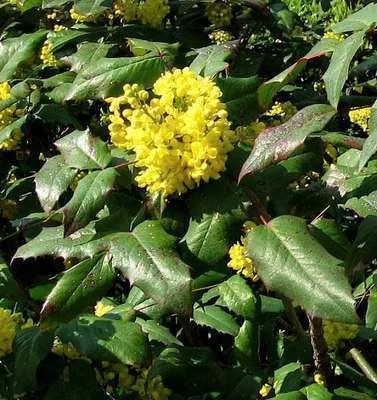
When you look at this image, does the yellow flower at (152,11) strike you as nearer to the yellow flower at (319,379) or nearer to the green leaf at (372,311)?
the green leaf at (372,311)

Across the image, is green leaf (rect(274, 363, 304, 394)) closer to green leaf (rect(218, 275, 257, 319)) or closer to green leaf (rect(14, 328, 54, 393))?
green leaf (rect(218, 275, 257, 319))

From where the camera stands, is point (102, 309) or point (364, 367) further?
point (102, 309)

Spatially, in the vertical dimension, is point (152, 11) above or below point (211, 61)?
below

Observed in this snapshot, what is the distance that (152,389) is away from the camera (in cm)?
195

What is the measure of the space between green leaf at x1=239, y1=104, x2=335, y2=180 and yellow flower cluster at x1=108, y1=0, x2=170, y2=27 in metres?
1.28

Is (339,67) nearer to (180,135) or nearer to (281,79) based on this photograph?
(281,79)

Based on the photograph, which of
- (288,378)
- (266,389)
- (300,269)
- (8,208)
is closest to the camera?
(300,269)

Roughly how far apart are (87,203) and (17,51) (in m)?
1.12

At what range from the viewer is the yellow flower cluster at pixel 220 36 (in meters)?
2.70

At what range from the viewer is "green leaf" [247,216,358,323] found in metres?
1.39

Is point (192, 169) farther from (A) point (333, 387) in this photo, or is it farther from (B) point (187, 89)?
(A) point (333, 387)

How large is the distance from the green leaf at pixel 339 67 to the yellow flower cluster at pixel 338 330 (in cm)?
69

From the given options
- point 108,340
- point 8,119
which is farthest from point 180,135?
point 8,119

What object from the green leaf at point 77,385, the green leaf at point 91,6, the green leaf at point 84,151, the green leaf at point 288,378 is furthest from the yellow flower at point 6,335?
the green leaf at point 91,6
